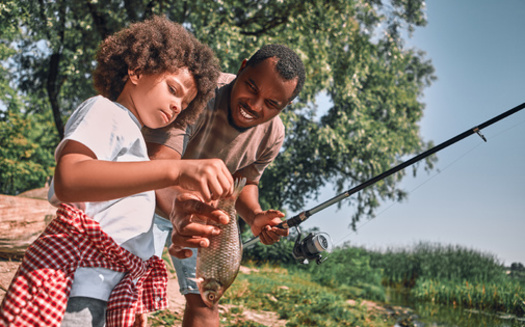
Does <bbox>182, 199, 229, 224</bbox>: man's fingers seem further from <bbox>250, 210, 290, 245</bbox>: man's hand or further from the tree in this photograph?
the tree

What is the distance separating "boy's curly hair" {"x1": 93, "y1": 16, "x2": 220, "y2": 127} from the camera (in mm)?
1927

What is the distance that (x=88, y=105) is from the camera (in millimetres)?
1563

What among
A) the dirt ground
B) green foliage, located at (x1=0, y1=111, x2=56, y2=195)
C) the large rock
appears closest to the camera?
the dirt ground

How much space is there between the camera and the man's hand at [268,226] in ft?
8.85

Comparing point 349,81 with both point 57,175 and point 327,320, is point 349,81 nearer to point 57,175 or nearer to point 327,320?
point 327,320

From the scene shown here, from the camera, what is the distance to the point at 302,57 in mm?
10047

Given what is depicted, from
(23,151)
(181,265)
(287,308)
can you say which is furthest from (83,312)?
(23,151)

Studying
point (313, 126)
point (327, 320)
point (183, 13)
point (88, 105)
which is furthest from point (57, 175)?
point (313, 126)

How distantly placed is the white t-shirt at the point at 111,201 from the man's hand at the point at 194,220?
0.12 meters

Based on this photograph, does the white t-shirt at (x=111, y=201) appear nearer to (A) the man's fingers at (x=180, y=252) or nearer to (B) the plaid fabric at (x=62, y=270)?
(B) the plaid fabric at (x=62, y=270)

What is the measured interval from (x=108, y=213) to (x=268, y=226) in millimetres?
1319

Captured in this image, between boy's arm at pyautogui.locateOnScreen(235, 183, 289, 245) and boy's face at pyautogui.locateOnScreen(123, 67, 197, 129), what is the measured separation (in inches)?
37.7

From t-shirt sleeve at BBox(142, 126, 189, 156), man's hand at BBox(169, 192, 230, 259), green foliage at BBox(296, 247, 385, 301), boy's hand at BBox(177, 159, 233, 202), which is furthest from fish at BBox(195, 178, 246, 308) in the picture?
green foliage at BBox(296, 247, 385, 301)

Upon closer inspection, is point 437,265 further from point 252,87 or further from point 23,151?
point 23,151
